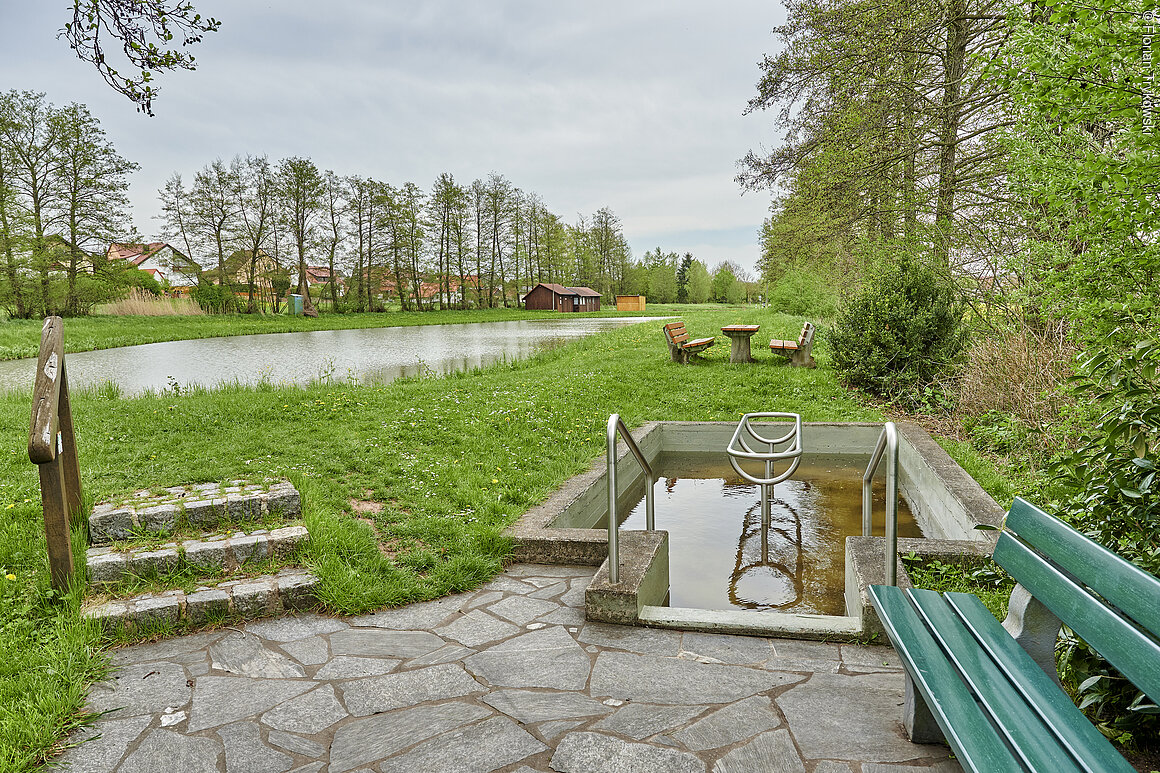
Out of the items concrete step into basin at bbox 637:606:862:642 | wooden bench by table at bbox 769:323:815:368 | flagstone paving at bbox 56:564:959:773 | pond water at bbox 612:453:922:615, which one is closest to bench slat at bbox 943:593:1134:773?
Answer: flagstone paving at bbox 56:564:959:773

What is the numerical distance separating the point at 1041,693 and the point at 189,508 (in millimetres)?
4523

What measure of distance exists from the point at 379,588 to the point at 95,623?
132cm

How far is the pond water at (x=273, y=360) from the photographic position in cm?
1261

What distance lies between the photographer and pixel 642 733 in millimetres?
2414

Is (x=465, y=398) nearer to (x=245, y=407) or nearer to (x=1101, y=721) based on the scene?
(x=245, y=407)

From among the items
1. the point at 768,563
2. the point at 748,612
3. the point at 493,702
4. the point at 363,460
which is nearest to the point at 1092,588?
the point at 748,612

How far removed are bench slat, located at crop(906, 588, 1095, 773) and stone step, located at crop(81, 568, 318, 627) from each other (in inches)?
120

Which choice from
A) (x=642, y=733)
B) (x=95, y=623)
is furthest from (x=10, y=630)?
(x=642, y=733)

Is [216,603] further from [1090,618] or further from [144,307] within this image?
[144,307]

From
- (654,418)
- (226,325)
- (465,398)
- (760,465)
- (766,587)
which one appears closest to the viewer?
(766,587)

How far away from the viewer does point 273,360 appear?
658 inches

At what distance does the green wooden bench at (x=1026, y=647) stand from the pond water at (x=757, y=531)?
185 centimetres

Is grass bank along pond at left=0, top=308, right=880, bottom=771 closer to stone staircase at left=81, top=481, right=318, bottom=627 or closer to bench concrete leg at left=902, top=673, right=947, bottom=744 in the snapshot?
stone staircase at left=81, top=481, right=318, bottom=627

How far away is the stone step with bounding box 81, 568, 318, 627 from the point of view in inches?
133
